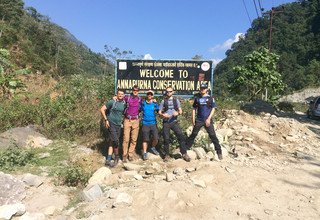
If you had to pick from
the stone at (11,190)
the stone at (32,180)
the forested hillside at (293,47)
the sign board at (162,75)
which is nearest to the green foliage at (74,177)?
the stone at (32,180)

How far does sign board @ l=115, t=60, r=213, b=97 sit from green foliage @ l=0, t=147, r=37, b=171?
10.5 feet

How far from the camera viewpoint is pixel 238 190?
684cm

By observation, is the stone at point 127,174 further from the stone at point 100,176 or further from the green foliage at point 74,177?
the green foliage at point 74,177

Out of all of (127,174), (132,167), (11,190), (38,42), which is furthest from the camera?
(38,42)

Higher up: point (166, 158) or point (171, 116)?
point (171, 116)

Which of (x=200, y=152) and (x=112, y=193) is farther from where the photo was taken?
(x=200, y=152)

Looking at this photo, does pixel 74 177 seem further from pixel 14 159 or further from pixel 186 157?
pixel 186 157

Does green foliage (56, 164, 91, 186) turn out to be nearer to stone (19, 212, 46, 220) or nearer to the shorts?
stone (19, 212, 46, 220)

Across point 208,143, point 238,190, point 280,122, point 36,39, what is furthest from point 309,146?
point 36,39

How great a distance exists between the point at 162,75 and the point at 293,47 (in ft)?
210

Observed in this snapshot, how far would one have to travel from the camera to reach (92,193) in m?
6.76

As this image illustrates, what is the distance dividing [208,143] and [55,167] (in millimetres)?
3560

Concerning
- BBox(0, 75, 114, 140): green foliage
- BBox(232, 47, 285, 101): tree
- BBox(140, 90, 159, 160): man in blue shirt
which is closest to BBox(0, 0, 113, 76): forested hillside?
BBox(232, 47, 285, 101): tree

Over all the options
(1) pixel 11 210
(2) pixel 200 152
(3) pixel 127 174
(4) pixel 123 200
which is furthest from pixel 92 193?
(2) pixel 200 152
